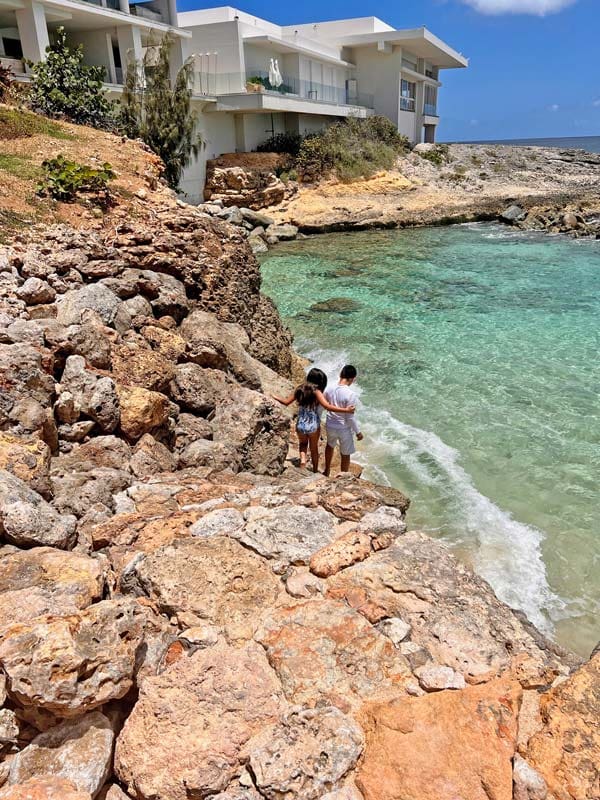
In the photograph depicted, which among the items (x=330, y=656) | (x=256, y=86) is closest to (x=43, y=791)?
(x=330, y=656)

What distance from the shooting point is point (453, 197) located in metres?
37.4

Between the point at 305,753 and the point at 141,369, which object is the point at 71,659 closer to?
the point at 305,753

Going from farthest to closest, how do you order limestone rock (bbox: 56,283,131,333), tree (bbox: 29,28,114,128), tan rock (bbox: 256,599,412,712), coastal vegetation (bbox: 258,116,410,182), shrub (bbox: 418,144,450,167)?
shrub (bbox: 418,144,450,167), coastal vegetation (bbox: 258,116,410,182), tree (bbox: 29,28,114,128), limestone rock (bbox: 56,283,131,333), tan rock (bbox: 256,599,412,712)

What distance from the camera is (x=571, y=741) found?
9.35ft

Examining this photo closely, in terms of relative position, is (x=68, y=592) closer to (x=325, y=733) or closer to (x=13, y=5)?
(x=325, y=733)

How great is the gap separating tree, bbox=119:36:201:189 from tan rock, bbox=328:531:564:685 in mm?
25800

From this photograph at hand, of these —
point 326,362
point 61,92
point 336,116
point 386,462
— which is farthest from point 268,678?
point 336,116

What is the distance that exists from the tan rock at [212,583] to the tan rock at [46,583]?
1.33ft

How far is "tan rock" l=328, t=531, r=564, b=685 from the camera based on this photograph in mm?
3545

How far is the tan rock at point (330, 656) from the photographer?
10.7 ft

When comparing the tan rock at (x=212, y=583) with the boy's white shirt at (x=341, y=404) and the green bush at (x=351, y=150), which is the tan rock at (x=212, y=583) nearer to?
the boy's white shirt at (x=341, y=404)

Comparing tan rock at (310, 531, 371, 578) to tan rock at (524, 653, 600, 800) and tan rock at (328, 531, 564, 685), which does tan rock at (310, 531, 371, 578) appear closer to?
tan rock at (328, 531, 564, 685)

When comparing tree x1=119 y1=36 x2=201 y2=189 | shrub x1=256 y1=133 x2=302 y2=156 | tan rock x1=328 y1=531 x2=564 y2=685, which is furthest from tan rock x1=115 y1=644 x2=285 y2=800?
shrub x1=256 y1=133 x2=302 y2=156

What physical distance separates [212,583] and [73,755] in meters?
1.43
